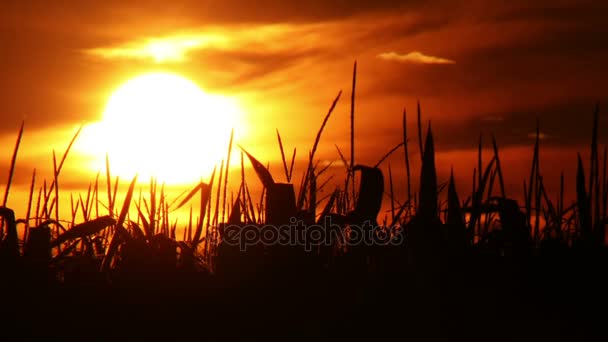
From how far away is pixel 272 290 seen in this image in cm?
271

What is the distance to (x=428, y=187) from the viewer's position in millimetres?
2891

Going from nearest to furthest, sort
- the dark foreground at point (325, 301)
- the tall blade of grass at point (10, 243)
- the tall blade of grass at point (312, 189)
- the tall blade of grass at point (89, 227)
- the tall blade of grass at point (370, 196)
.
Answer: the dark foreground at point (325, 301)
the tall blade of grass at point (10, 243)
the tall blade of grass at point (370, 196)
the tall blade of grass at point (89, 227)
the tall blade of grass at point (312, 189)

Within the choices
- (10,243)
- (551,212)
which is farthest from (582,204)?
(10,243)

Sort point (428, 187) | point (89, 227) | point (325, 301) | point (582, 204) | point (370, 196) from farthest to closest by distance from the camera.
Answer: point (582, 204)
point (89, 227)
point (370, 196)
point (428, 187)
point (325, 301)

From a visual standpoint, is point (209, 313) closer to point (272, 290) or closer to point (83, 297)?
point (272, 290)

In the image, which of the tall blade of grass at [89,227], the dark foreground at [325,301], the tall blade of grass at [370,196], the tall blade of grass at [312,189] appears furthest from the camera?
the tall blade of grass at [312,189]

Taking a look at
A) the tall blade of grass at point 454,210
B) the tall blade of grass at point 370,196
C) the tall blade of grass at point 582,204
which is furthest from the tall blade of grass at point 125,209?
the tall blade of grass at point 582,204

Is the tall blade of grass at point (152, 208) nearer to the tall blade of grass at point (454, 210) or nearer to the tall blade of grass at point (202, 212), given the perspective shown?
the tall blade of grass at point (202, 212)

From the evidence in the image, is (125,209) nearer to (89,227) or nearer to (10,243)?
(89,227)

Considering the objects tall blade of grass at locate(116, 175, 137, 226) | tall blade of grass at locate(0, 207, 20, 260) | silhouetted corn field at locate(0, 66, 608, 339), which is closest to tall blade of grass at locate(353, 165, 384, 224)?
silhouetted corn field at locate(0, 66, 608, 339)

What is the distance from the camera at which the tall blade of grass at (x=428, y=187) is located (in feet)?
9.38

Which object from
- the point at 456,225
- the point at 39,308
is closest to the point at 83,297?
the point at 39,308

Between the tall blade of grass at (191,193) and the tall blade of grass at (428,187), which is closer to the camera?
the tall blade of grass at (428,187)

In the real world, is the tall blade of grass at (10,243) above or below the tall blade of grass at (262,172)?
below
